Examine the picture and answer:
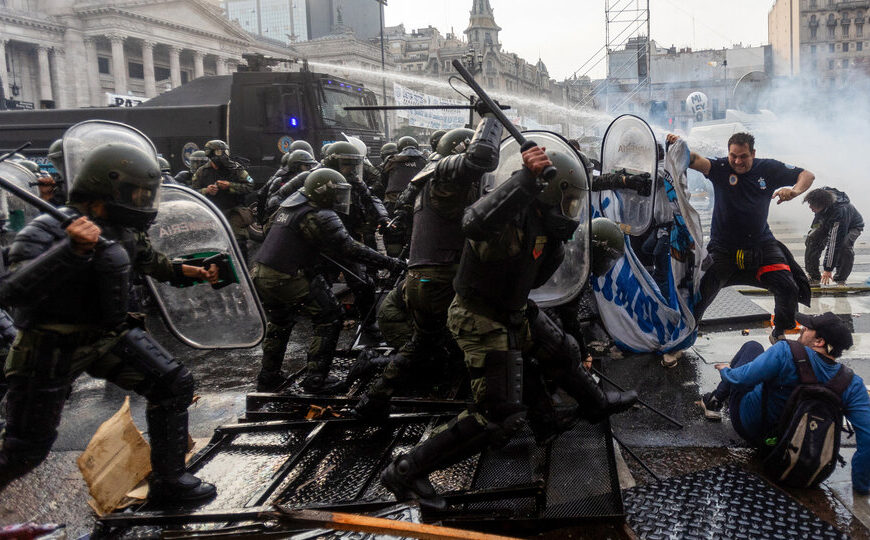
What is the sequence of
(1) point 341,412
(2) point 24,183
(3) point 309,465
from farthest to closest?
→ (2) point 24,183
(1) point 341,412
(3) point 309,465

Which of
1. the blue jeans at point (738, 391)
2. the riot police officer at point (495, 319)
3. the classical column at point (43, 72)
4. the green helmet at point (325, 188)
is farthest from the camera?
the classical column at point (43, 72)

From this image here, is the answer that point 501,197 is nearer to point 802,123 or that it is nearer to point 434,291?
point 434,291

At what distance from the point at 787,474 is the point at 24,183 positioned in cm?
701

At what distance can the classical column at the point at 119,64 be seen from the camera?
54281 millimetres

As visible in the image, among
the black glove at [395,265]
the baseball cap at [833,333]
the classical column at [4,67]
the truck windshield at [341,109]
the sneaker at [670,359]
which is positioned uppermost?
the classical column at [4,67]

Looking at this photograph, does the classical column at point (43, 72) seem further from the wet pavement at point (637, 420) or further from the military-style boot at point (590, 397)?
the military-style boot at point (590, 397)

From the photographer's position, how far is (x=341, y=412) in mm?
4434

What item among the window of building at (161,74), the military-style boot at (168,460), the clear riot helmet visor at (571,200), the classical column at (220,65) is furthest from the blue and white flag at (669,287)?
the classical column at (220,65)

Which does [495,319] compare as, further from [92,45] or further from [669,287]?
[92,45]

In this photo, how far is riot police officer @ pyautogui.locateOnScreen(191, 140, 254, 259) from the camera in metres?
8.84

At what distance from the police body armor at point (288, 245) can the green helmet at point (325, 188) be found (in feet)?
0.28

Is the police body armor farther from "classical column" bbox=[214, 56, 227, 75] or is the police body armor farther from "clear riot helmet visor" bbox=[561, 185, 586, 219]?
"classical column" bbox=[214, 56, 227, 75]

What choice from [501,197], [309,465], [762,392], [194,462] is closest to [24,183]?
[194,462]

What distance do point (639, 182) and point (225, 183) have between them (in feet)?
19.0
